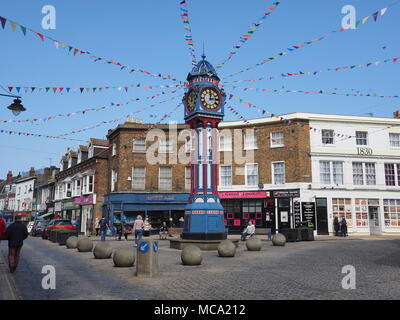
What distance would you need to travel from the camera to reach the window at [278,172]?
29984mm

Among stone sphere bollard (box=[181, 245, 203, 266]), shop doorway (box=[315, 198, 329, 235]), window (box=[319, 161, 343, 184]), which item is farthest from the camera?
window (box=[319, 161, 343, 184])

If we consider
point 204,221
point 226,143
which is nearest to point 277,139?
point 226,143

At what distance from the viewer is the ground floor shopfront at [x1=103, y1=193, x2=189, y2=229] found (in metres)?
32.6

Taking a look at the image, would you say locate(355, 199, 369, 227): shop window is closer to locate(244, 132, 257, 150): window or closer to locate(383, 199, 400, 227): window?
locate(383, 199, 400, 227): window

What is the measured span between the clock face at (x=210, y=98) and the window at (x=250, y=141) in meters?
13.1

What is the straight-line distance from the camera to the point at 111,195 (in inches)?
1307

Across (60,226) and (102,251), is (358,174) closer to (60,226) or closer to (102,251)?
(102,251)

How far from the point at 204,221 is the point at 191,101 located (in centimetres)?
626

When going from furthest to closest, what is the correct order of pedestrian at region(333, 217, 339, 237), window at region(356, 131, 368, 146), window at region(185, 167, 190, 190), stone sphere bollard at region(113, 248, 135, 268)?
window at region(185, 167, 190, 190) → window at region(356, 131, 368, 146) → pedestrian at region(333, 217, 339, 237) → stone sphere bollard at region(113, 248, 135, 268)

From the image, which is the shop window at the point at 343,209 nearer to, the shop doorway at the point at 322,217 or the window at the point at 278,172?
the shop doorway at the point at 322,217

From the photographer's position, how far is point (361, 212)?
2923 cm

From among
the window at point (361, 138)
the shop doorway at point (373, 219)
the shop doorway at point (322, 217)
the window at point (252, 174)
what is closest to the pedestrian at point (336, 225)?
the shop doorway at point (322, 217)

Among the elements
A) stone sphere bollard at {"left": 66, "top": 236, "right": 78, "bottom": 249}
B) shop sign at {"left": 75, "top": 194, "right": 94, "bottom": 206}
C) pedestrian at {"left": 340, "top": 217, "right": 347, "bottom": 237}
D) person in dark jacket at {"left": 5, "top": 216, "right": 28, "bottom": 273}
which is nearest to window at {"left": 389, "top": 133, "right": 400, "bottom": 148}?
pedestrian at {"left": 340, "top": 217, "right": 347, "bottom": 237}
